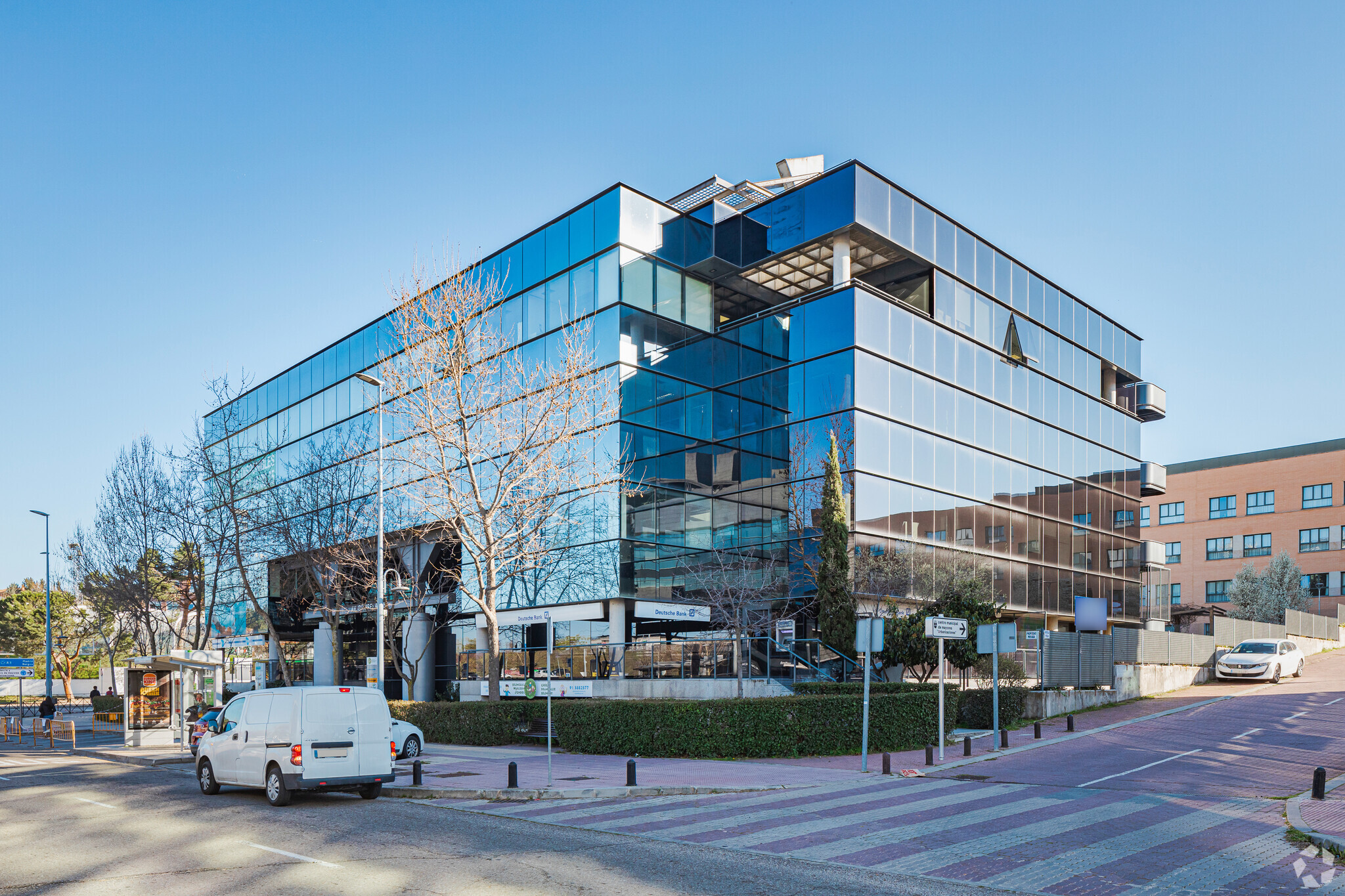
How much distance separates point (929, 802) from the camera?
14.4 m

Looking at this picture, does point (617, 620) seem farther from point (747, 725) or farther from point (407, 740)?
point (747, 725)

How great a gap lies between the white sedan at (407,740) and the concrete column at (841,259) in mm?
19823

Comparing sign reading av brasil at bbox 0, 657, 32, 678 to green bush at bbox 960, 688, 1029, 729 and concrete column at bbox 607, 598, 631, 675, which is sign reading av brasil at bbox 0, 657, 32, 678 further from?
green bush at bbox 960, 688, 1029, 729

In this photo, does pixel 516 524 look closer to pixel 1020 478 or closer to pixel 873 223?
pixel 873 223

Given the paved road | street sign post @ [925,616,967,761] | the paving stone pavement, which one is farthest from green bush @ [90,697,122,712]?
street sign post @ [925,616,967,761]

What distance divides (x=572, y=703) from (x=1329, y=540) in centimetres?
6989

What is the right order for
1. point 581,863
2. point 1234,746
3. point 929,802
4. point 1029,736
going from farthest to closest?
1. point 1029,736
2. point 1234,746
3. point 929,802
4. point 581,863

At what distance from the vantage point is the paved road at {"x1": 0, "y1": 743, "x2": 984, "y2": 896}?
8.92 m

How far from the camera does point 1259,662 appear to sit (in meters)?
35.3

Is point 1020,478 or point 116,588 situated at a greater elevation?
point 1020,478

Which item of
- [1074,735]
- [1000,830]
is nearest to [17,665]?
[1074,735]

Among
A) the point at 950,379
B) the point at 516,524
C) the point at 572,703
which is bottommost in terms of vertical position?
the point at 572,703

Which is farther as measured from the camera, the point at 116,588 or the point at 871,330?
the point at 116,588

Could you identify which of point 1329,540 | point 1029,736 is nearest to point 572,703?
point 1029,736
